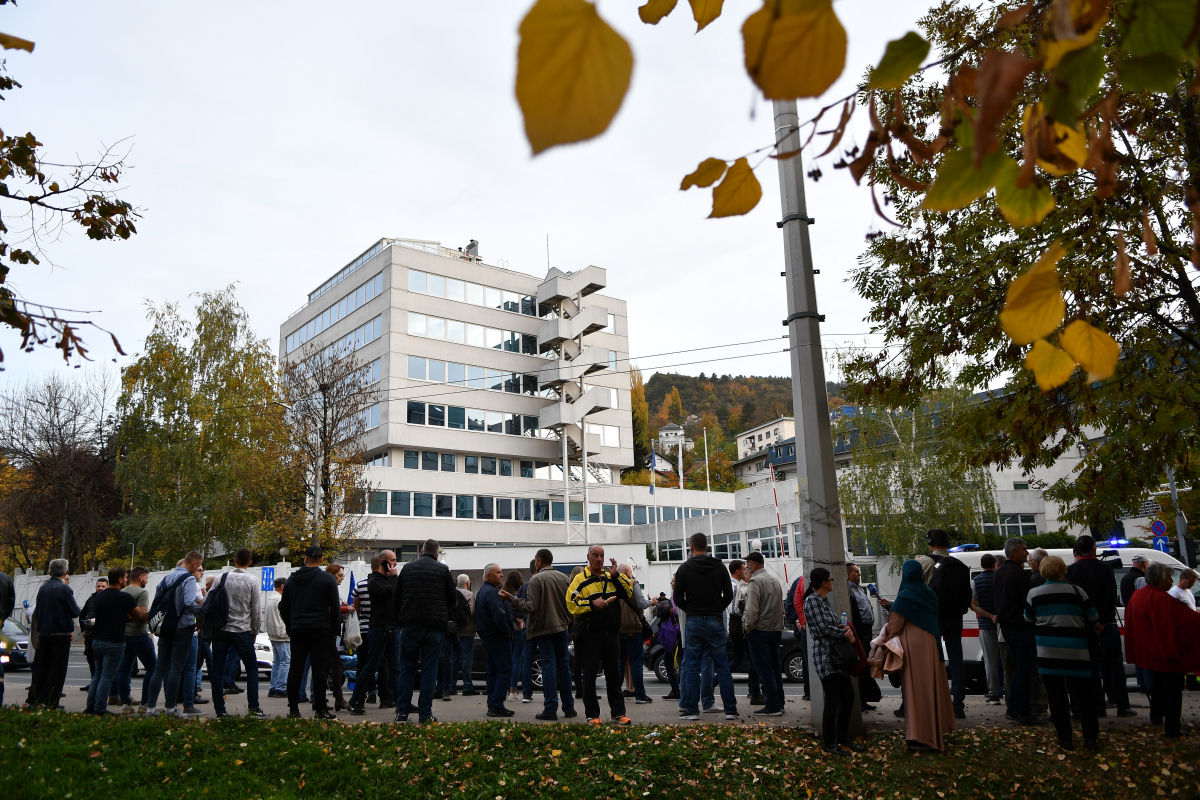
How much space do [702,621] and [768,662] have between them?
120 cm

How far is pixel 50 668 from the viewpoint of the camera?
10.4m

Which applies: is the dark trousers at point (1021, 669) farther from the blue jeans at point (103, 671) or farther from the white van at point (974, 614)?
the blue jeans at point (103, 671)

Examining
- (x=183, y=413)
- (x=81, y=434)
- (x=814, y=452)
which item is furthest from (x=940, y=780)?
(x=81, y=434)

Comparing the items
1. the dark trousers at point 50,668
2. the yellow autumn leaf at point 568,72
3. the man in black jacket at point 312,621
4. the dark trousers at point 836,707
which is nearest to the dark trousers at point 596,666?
the dark trousers at point 836,707

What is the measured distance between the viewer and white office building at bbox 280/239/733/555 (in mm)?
44906

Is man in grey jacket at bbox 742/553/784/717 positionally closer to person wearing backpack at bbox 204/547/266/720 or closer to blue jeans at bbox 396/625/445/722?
blue jeans at bbox 396/625/445/722

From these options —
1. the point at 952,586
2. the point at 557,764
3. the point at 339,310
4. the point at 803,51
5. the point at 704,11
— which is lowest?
the point at 557,764

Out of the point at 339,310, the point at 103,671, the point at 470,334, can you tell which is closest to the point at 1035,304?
the point at 103,671

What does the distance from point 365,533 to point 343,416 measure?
8902 millimetres

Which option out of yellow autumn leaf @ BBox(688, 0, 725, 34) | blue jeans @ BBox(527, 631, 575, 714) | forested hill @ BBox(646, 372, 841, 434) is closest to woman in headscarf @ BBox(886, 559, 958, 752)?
blue jeans @ BBox(527, 631, 575, 714)

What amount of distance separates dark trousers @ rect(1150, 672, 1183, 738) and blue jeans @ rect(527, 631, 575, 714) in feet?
19.5

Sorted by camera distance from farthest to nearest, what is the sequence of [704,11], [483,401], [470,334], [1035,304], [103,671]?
[470,334] → [483,401] → [103,671] → [704,11] → [1035,304]

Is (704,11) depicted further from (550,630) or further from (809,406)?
(550,630)

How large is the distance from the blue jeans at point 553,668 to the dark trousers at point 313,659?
7.80 ft
